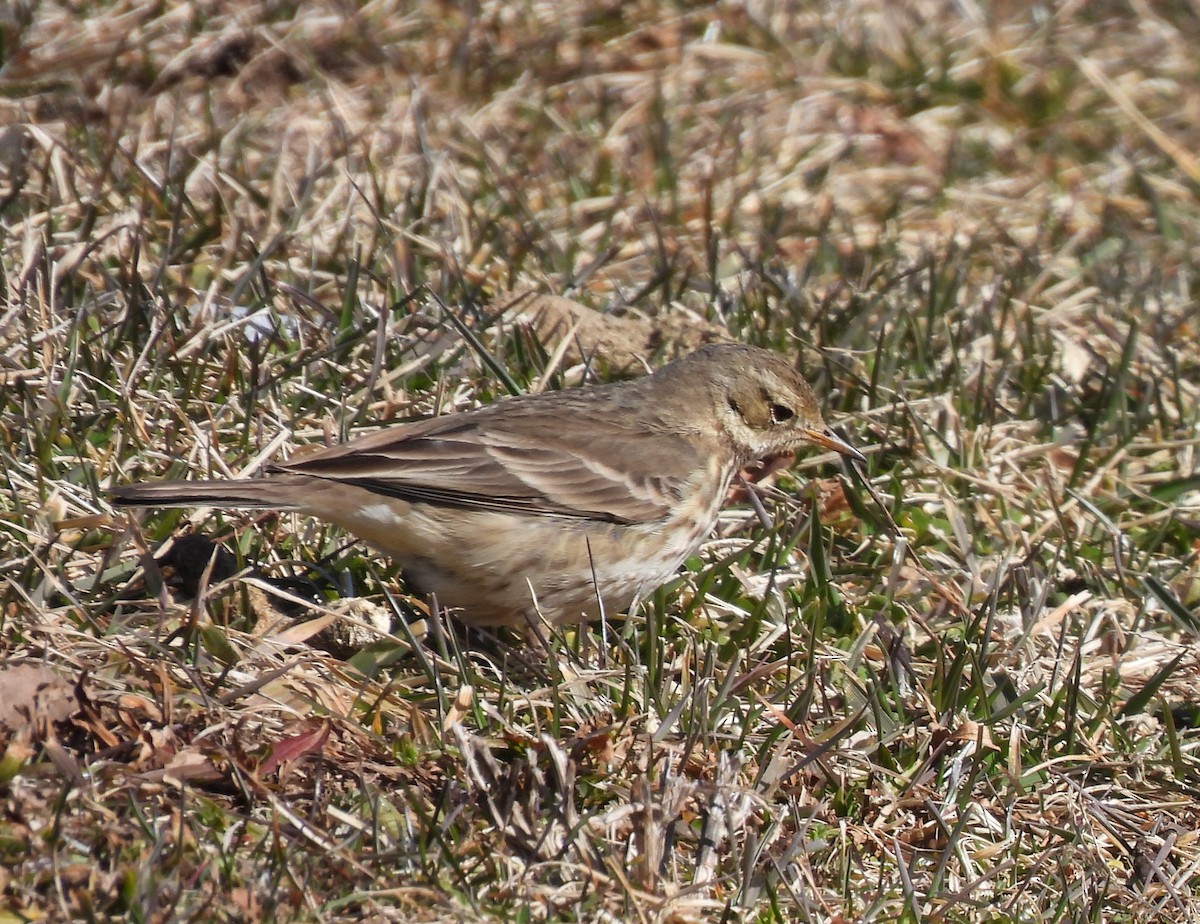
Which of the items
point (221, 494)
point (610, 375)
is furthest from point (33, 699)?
point (610, 375)

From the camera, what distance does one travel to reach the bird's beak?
18.3 feet

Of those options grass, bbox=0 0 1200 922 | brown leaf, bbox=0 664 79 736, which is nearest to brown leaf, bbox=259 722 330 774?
grass, bbox=0 0 1200 922

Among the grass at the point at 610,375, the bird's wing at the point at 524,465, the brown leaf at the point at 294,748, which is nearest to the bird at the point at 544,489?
the bird's wing at the point at 524,465

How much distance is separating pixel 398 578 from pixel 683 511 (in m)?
0.89

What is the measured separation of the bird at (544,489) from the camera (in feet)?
15.2

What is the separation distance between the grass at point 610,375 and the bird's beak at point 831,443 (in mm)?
230

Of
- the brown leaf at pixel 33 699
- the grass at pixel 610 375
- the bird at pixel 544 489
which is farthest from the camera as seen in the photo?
the bird at pixel 544 489

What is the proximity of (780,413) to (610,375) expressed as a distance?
0.91 m

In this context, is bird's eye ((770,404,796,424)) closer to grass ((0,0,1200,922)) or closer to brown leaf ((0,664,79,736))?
grass ((0,0,1200,922))

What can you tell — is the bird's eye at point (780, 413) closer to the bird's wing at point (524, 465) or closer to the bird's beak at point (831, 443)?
the bird's beak at point (831, 443)

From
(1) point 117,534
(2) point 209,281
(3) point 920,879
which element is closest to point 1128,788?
(3) point 920,879

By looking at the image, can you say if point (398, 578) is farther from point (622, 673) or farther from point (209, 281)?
point (209, 281)

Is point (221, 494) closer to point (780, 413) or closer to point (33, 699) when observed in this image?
point (33, 699)

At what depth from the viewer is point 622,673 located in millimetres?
4461
